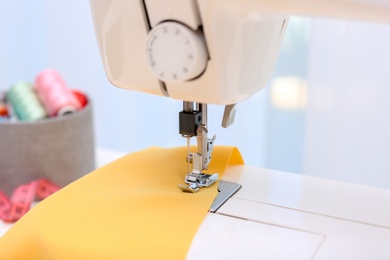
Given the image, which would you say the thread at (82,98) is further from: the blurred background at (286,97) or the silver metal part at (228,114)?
the silver metal part at (228,114)

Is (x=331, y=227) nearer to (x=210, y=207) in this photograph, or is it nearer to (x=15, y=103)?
(x=210, y=207)

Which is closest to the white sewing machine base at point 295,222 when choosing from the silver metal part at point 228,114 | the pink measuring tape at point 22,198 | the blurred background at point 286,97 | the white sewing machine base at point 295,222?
the white sewing machine base at point 295,222

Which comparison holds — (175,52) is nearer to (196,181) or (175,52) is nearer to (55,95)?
(196,181)

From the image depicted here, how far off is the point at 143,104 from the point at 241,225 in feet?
3.58

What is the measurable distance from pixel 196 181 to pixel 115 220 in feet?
0.49

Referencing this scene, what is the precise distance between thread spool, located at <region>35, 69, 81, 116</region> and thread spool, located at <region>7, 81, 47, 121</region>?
0.02m

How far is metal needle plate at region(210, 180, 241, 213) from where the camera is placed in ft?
2.90

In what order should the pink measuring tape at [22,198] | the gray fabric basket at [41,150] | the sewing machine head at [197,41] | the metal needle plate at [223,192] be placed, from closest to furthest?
the sewing machine head at [197,41] < the metal needle plate at [223,192] < the pink measuring tape at [22,198] < the gray fabric basket at [41,150]

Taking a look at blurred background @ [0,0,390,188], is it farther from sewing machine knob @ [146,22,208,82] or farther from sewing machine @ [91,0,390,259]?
sewing machine knob @ [146,22,208,82]

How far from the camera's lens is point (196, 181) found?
3.08 ft

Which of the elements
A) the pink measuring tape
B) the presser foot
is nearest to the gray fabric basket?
the pink measuring tape

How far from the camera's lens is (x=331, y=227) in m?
0.83

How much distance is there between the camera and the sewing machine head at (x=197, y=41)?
0.75m

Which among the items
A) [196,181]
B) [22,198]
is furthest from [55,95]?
[196,181]
